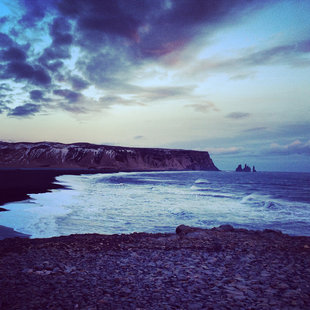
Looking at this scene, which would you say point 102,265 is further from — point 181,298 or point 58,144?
point 58,144

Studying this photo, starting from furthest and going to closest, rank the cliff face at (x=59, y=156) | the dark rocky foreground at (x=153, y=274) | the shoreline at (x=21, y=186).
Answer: the cliff face at (x=59, y=156)
the shoreline at (x=21, y=186)
the dark rocky foreground at (x=153, y=274)

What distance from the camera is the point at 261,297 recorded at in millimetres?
5332

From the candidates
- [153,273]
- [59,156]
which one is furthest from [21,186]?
[59,156]

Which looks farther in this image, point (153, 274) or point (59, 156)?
point (59, 156)

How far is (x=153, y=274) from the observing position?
660 centimetres

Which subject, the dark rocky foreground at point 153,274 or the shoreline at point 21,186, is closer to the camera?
the dark rocky foreground at point 153,274

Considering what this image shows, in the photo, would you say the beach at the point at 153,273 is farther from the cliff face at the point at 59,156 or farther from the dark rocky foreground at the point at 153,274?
the cliff face at the point at 59,156

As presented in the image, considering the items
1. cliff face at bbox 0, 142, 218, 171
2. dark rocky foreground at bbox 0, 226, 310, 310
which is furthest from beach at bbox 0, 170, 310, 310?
cliff face at bbox 0, 142, 218, 171

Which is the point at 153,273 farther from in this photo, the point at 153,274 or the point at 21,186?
the point at 21,186

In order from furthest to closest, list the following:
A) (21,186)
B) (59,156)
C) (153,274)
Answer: (59,156) < (21,186) < (153,274)

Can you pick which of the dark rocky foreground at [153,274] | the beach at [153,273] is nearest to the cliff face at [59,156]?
the beach at [153,273]

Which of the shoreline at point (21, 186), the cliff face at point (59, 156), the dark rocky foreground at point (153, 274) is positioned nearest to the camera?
the dark rocky foreground at point (153, 274)

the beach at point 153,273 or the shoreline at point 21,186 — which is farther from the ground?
the beach at point 153,273

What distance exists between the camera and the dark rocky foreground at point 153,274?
5.16 meters
